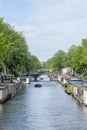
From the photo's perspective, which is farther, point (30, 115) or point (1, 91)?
point (1, 91)

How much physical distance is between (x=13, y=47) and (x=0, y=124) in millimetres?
90913

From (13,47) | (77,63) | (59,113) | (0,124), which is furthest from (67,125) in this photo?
(77,63)

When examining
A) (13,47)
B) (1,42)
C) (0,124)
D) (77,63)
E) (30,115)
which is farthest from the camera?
(77,63)

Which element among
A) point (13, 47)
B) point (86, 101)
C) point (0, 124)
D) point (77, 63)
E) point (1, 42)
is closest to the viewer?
point (0, 124)

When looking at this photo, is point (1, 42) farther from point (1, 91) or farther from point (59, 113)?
point (59, 113)

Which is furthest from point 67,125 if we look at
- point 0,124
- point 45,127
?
point 0,124

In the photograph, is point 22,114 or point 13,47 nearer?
point 22,114

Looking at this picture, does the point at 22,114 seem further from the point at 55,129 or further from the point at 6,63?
the point at 6,63

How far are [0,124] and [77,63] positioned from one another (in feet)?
373

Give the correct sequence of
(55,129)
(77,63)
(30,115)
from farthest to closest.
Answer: (77,63), (30,115), (55,129)

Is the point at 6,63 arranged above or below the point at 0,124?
above

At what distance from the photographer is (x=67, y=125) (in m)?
57.5

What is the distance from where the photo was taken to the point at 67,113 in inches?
2783

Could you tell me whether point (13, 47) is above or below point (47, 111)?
above
